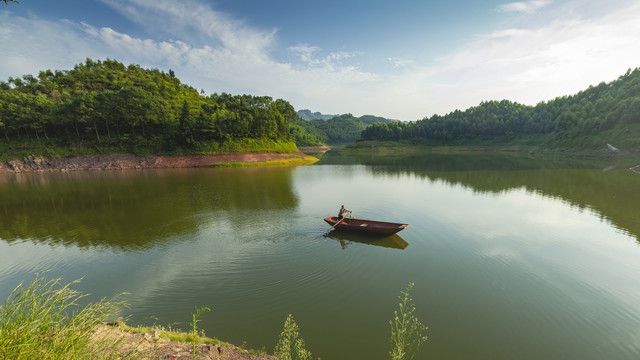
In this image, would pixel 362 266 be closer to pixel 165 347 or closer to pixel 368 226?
pixel 368 226

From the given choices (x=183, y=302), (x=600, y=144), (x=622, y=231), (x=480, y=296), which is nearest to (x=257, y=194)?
(x=183, y=302)

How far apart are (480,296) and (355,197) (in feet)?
62.4

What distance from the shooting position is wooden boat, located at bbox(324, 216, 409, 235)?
1744 centimetres

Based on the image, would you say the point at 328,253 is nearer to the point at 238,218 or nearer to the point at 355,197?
the point at 238,218

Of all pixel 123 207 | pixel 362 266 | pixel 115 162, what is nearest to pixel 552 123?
pixel 362 266

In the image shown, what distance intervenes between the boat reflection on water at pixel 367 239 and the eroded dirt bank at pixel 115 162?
5075 cm

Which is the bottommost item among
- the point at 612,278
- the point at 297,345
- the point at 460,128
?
the point at 612,278

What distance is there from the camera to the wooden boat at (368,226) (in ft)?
57.2

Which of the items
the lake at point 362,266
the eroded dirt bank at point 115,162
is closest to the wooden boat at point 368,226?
the lake at point 362,266

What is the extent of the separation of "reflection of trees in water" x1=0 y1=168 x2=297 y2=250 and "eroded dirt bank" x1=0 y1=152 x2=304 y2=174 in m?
18.8

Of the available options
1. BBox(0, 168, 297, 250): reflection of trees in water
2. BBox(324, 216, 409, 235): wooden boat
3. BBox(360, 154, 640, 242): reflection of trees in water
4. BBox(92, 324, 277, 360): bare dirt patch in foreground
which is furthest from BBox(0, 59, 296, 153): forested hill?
BBox(92, 324, 277, 360): bare dirt patch in foreground

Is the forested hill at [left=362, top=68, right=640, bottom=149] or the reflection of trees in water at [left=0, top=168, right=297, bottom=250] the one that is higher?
the forested hill at [left=362, top=68, right=640, bottom=149]

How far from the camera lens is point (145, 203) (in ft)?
90.5

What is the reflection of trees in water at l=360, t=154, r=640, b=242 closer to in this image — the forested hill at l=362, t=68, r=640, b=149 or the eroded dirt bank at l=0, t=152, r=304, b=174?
the forested hill at l=362, t=68, r=640, b=149
